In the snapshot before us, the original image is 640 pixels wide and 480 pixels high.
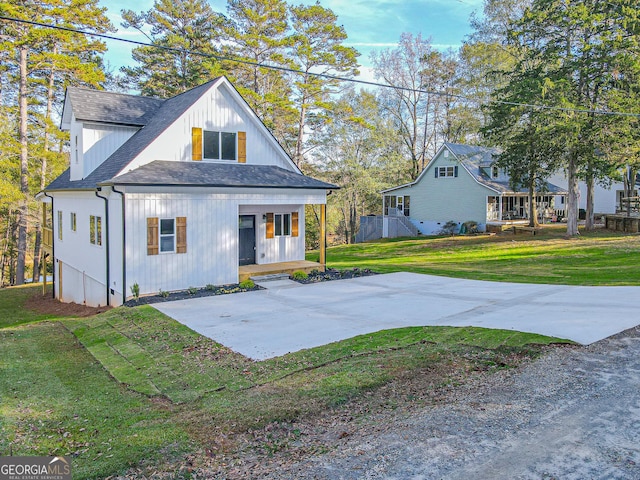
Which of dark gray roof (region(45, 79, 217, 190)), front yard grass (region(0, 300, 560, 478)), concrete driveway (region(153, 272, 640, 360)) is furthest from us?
dark gray roof (region(45, 79, 217, 190))

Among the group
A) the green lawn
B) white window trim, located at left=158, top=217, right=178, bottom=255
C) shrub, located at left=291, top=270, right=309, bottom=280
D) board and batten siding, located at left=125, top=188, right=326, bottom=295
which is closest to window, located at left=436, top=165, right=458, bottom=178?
the green lawn

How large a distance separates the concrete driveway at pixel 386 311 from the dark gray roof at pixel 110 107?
318 inches

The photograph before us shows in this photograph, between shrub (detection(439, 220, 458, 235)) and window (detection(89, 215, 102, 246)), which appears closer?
window (detection(89, 215, 102, 246))

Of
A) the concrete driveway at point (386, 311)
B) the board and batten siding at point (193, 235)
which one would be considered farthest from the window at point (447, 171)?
the board and batten siding at point (193, 235)

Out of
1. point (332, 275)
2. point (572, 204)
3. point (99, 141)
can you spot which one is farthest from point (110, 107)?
point (572, 204)

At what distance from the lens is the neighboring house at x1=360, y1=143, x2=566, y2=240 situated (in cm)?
3462

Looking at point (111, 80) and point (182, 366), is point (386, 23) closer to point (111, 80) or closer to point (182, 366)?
point (182, 366)

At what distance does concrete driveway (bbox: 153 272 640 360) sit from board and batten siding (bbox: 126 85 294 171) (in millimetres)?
4981

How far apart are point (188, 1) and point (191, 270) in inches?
1106

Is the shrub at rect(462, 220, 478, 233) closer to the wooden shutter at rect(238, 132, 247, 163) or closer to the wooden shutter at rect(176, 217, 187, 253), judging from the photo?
the wooden shutter at rect(238, 132, 247, 163)

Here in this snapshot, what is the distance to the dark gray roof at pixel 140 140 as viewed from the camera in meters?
15.6

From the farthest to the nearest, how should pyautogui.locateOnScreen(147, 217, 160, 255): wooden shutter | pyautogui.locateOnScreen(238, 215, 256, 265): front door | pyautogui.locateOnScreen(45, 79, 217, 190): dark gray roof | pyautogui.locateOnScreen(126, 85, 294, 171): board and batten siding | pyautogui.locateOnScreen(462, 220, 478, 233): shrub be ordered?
pyautogui.locateOnScreen(462, 220, 478, 233): shrub → pyautogui.locateOnScreen(238, 215, 256, 265): front door → pyautogui.locateOnScreen(126, 85, 294, 171): board and batten siding → pyautogui.locateOnScreen(45, 79, 217, 190): dark gray roof → pyautogui.locateOnScreen(147, 217, 160, 255): wooden shutter

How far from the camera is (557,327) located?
31.5 ft

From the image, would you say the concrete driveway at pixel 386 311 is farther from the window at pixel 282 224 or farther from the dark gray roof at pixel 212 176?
the dark gray roof at pixel 212 176
